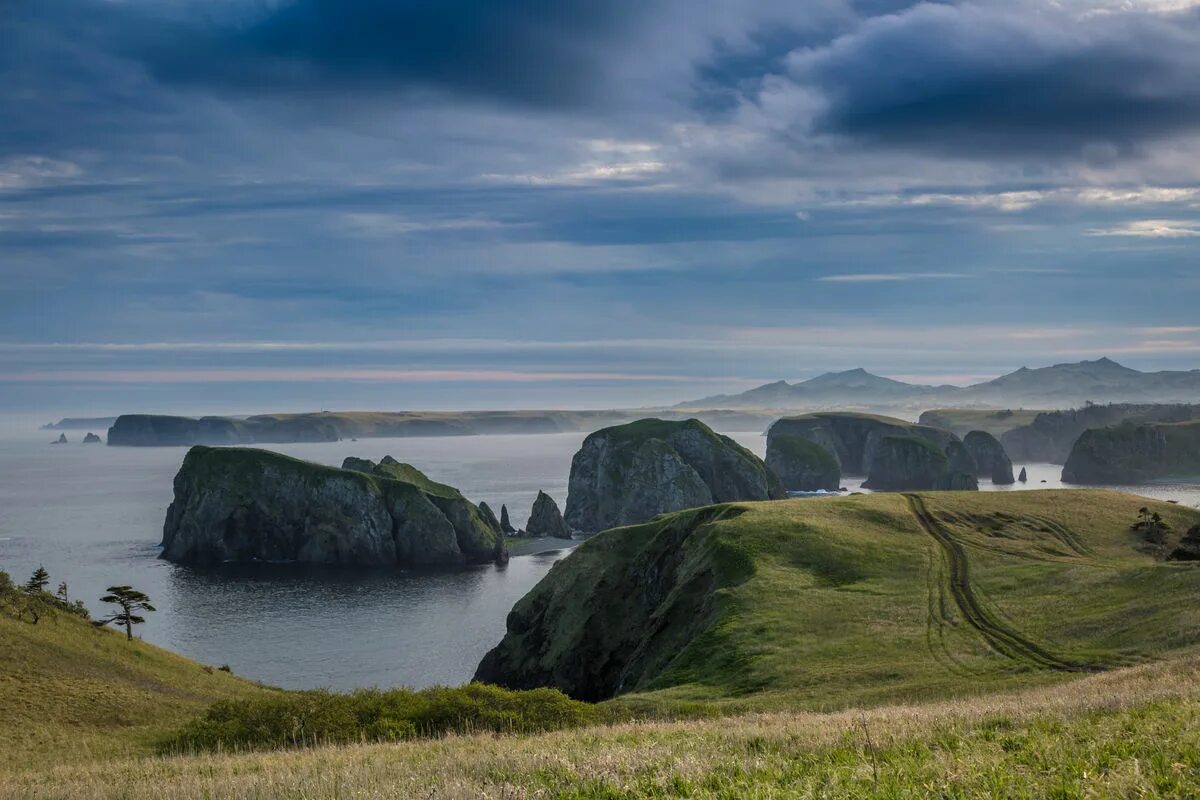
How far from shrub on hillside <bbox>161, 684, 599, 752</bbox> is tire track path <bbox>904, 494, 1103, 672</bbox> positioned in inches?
1050

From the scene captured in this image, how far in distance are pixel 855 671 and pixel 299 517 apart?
16399 centimetres

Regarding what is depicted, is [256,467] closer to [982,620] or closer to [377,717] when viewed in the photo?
[377,717]

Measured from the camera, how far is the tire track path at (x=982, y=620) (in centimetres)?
4556

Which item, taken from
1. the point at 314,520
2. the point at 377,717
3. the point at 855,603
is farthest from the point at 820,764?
the point at 314,520

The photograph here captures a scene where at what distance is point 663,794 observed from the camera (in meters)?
12.1

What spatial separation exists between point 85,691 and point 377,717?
23771 mm

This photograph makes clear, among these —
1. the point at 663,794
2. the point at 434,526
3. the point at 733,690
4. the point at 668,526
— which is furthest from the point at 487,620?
the point at 663,794

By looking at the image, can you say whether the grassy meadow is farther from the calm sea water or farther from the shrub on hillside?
the calm sea water

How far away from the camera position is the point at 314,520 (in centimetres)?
18612

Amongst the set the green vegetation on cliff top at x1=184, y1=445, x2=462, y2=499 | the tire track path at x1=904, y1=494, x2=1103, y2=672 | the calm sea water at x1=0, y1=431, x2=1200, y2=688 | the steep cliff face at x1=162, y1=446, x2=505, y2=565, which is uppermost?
the green vegetation on cliff top at x1=184, y1=445, x2=462, y2=499

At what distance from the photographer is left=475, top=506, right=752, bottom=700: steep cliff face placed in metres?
70.2

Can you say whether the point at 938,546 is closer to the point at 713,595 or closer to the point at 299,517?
the point at 713,595

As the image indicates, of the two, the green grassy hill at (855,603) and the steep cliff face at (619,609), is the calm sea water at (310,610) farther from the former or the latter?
the green grassy hill at (855,603)

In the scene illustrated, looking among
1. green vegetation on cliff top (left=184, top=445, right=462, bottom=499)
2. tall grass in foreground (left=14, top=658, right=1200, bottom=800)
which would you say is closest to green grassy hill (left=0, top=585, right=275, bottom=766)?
tall grass in foreground (left=14, top=658, right=1200, bottom=800)
